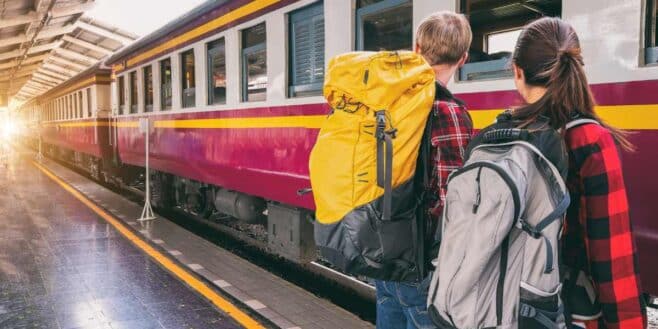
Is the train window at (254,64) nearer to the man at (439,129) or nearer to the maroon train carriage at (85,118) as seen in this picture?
the man at (439,129)

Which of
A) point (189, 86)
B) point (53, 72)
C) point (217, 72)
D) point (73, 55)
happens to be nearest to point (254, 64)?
point (217, 72)

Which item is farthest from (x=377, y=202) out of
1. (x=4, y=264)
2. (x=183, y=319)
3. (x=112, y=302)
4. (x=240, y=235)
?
(x=240, y=235)

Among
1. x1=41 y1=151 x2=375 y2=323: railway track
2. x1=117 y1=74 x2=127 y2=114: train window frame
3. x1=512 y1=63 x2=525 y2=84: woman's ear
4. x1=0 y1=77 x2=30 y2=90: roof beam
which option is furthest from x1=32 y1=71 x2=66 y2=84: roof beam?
x1=512 y1=63 x2=525 y2=84: woman's ear

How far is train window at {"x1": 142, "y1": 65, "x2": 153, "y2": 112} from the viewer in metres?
10.3

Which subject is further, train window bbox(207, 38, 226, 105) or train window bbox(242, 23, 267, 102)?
train window bbox(207, 38, 226, 105)

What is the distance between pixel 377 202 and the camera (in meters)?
1.81

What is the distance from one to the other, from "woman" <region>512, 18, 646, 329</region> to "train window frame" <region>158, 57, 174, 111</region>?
7.93m

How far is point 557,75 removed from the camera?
154cm

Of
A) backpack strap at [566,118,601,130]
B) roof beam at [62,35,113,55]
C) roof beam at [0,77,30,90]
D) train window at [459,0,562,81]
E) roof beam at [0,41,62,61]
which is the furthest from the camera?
roof beam at [0,77,30,90]

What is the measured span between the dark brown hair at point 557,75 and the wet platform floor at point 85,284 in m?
3.35

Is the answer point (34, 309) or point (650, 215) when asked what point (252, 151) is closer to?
point (34, 309)

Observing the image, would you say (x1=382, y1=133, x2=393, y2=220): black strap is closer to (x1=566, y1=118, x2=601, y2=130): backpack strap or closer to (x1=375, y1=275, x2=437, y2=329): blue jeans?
(x1=375, y1=275, x2=437, y2=329): blue jeans

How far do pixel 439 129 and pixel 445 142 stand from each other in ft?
0.16

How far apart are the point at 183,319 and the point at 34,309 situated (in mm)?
1296
